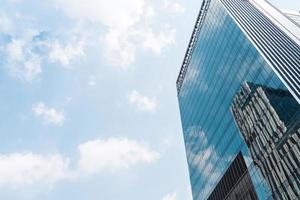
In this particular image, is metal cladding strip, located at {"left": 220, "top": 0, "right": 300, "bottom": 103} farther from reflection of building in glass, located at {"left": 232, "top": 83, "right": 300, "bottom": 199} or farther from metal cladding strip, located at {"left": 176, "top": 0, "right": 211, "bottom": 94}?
metal cladding strip, located at {"left": 176, "top": 0, "right": 211, "bottom": 94}

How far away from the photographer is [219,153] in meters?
81.6

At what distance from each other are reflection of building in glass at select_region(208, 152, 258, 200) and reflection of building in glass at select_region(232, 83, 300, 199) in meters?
5.44

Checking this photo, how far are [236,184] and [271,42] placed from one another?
87.1 feet

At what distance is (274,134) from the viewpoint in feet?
185

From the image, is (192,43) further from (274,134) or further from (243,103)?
(274,134)

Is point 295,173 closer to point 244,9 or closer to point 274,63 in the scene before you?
point 274,63

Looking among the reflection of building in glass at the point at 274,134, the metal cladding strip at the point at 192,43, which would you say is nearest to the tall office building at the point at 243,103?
the reflection of building in glass at the point at 274,134

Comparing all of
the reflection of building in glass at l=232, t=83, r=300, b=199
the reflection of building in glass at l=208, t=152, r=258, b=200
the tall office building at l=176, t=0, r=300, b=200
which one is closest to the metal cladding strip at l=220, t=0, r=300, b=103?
the tall office building at l=176, t=0, r=300, b=200

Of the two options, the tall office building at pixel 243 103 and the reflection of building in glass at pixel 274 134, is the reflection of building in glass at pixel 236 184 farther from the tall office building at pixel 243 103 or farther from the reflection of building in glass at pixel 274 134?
the reflection of building in glass at pixel 274 134

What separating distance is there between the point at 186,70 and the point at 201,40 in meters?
14.8

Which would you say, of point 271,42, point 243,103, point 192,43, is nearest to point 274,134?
point 243,103

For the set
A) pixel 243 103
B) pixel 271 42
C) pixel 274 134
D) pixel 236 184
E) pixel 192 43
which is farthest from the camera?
pixel 192 43

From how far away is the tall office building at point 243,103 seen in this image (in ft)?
182

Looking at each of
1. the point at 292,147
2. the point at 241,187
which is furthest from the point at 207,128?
the point at 292,147
